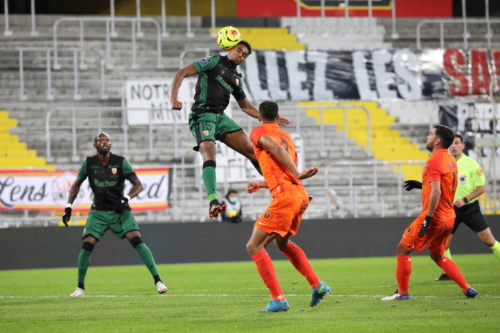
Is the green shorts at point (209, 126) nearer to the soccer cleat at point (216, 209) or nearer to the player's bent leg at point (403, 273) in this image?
the soccer cleat at point (216, 209)

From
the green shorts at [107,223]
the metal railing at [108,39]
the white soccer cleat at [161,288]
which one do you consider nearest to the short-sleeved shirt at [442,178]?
the white soccer cleat at [161,288]

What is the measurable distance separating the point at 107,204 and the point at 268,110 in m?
3.96

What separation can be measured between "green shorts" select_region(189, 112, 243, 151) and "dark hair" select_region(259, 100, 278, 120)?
1.08m

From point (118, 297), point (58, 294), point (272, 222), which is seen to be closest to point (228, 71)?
point (272, 222)

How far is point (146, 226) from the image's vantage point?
17562 millimetres

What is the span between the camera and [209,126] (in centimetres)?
947

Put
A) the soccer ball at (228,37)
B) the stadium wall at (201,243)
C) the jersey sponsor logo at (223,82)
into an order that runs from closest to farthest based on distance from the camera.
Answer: the soccer ball at (228,37)
the jersey sponsor logo at (223,82)
the stadium wall at (201,243)

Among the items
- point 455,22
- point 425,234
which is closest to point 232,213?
point 425,234

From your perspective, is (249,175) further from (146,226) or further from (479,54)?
(479,54)

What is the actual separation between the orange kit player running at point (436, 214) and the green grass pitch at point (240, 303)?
26 centimetres

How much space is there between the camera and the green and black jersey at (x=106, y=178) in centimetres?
1163

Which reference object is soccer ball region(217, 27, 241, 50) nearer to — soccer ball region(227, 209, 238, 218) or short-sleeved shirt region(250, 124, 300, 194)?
short-sleeved shirt region(250, 124, 300, 194)

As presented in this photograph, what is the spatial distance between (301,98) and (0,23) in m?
9.04

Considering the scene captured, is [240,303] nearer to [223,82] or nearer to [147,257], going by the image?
[147,257]
